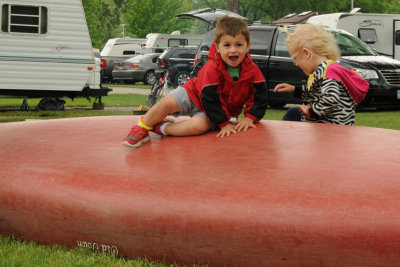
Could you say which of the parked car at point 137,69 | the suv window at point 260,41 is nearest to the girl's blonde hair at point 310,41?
the suv window at point 260,41

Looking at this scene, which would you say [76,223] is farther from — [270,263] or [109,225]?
[270,263]

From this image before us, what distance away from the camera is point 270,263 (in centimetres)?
272

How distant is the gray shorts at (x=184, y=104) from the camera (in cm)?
369

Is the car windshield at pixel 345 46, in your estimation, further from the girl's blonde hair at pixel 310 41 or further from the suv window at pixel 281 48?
the girl's blonde hair at pixel 310 41

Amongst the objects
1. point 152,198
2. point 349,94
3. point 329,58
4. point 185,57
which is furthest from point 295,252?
point 185,57

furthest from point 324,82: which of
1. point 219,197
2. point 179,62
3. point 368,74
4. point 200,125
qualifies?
point 179,62

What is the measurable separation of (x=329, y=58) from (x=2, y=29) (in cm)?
1046

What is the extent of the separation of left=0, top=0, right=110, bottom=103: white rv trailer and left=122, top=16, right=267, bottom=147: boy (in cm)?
1013

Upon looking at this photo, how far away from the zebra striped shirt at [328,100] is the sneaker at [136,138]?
3.95ft

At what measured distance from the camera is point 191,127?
3.60 meters

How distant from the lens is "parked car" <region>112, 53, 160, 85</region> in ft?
87.8

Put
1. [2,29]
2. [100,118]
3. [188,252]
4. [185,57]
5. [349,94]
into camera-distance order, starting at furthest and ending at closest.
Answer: [185,57], [2,29], [100,118], [349,94], [188,252]

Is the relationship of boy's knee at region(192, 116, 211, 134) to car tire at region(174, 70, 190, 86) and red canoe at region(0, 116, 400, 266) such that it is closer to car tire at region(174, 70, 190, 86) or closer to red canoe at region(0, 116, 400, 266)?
red canoe at region(0, 116, 400, 266)

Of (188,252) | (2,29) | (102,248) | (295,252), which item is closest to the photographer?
(295,252)
